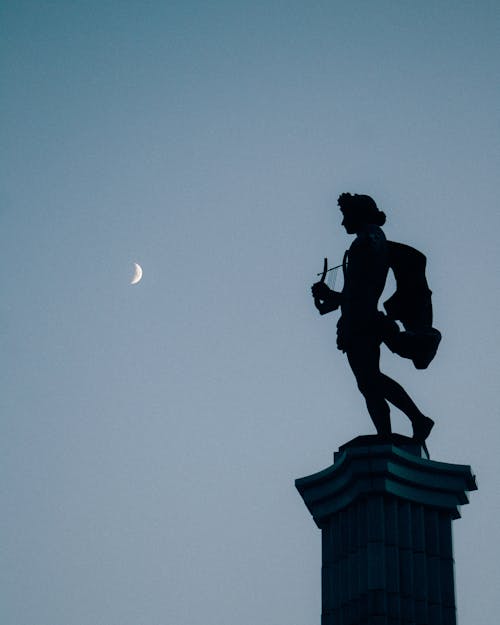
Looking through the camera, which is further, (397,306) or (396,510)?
(397,306)

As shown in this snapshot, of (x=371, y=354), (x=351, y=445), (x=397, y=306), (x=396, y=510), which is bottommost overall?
(x=396, y=510)

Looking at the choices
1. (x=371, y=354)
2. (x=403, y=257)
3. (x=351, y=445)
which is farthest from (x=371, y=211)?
(x=351, y=445)

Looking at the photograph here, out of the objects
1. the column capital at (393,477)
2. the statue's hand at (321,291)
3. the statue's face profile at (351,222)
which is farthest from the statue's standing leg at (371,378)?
the statue's face profile at (351,222)

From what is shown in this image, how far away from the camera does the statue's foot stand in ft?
55.9

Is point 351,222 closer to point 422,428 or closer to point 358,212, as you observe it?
point 358,212

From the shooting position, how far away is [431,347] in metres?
17.6

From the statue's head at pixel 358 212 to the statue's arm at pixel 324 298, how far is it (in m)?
1.07

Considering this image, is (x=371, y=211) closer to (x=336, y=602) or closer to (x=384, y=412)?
(x=384, y=412)

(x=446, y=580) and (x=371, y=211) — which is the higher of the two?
(x=371, y=211)

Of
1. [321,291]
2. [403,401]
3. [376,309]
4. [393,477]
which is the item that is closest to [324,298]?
[321,291]

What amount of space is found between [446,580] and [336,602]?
1679 millimetres

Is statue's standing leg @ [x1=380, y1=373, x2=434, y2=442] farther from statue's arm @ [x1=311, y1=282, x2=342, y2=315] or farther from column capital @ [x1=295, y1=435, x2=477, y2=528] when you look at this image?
statue's arm @ [x1=311, y1=282, x2=342, y2=315]

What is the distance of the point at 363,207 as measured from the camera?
59.8 ft

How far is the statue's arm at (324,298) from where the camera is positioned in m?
18.3
